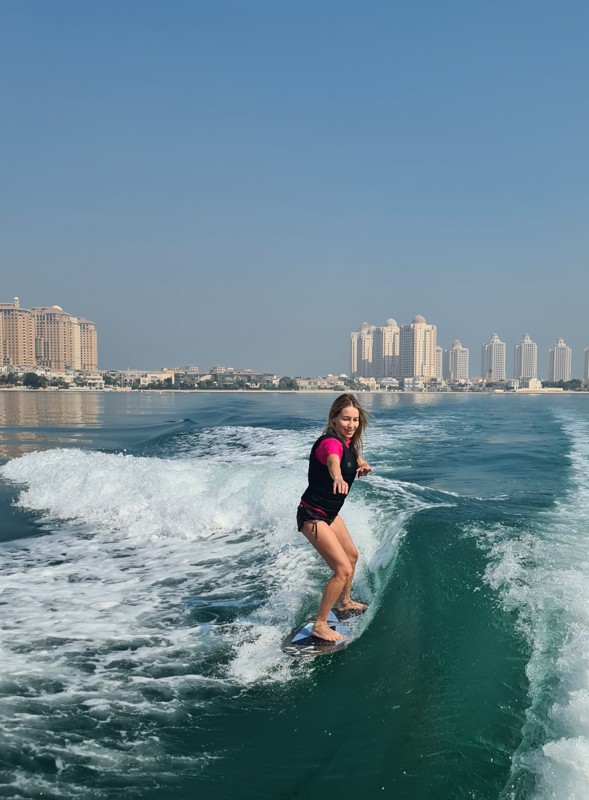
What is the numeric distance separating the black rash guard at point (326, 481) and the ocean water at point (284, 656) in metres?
1.10

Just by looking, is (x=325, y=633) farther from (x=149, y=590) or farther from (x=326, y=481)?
(x=149, y=590)

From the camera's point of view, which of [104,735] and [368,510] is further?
[368,510]

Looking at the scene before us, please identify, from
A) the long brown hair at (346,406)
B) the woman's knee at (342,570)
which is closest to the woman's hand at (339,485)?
the long brown hair at (346,406)

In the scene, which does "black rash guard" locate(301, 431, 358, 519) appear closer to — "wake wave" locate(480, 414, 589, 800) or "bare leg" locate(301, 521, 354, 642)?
"bare leg" locate(301, 521, 354, 642)

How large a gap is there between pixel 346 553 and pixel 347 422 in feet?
3.99

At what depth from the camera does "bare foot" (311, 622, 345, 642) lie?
4.73 m

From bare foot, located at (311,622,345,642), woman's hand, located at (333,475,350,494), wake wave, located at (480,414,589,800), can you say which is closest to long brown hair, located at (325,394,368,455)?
woman's hand, located at (333,475,350,494)

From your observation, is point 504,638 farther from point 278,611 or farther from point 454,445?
point 454,445

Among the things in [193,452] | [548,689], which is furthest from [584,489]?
Result: [193,452]

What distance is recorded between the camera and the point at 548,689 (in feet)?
12.4

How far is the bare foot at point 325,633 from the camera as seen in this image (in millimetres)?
4730

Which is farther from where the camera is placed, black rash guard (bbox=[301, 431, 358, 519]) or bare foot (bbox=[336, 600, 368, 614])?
bare foot (bbox=[336, 600, 368, 614])

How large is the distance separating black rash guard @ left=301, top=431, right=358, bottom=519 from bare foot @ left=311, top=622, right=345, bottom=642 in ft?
2.75

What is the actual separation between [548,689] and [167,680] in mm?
2521
